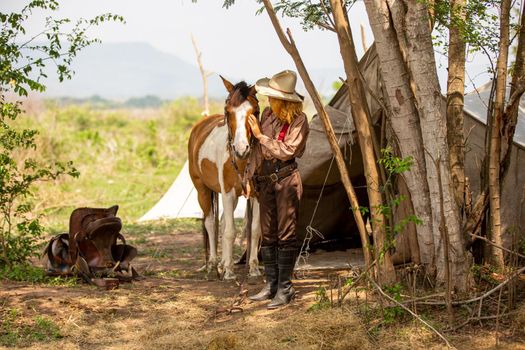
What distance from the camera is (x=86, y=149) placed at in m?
20.5

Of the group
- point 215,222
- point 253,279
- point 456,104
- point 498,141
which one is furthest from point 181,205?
point 498,141

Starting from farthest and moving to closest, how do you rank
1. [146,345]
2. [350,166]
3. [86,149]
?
[86,149] → [350,166] → [146,345]

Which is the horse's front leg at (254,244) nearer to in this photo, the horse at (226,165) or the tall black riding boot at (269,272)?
the horse at (226,165)

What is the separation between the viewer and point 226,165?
7.75 m

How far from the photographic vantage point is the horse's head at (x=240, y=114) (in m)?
6.68

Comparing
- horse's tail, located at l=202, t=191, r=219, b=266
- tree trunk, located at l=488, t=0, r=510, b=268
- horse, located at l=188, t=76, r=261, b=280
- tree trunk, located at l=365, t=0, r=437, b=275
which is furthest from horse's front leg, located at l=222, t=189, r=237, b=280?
tree trunk, located at l=488, t=0, r=510, b=268

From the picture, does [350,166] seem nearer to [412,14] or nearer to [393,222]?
[393,222]

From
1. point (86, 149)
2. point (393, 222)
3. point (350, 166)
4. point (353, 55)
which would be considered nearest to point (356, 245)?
point (350, 166)

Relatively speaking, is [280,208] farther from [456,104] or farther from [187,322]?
[456,104]

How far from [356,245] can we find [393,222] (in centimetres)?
292

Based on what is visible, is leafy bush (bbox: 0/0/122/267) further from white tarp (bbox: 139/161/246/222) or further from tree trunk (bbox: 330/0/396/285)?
white tarp (bbox: 139/161/246/222)

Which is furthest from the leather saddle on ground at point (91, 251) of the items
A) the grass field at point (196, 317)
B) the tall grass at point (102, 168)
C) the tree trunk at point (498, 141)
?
the tall grass at point (102, 168)

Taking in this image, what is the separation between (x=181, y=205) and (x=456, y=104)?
770cm

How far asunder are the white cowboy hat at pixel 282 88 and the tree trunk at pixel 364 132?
0.45m
